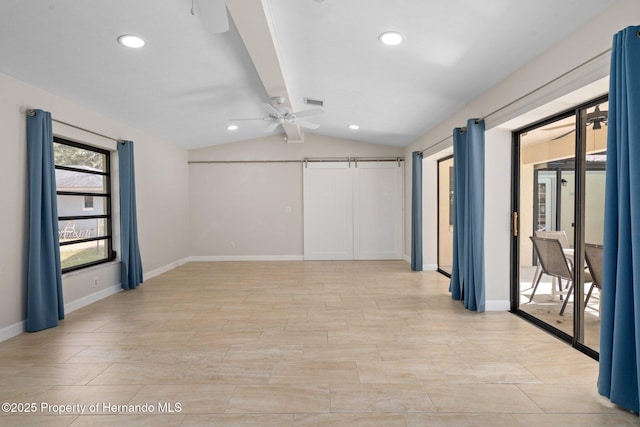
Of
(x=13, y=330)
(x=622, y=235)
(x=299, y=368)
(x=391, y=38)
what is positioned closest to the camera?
(x=622, y=235)

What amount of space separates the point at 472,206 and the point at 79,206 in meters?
4.91

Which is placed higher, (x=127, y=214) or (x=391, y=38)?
(x=391, y=38)

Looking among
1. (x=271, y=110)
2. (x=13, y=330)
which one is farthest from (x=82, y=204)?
(x=271, y=110)

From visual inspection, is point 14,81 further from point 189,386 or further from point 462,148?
point 462,148

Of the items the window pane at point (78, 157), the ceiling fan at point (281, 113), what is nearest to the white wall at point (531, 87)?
the ceiling fan at point (281, 113)

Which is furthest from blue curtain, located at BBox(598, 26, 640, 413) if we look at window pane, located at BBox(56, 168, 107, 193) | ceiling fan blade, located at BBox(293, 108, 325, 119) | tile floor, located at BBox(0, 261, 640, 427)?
window pane, located at BBox(56, 168, 107, 193)

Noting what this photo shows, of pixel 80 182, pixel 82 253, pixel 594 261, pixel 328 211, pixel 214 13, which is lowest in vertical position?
pixel 82 253

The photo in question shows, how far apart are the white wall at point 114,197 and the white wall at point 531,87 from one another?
4.79m

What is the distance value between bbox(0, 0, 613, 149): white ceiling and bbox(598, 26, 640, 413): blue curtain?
62cm

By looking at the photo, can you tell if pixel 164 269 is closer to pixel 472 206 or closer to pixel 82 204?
pixel 82 204

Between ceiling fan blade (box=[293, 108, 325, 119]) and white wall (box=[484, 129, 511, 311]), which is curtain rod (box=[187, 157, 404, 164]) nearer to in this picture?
ceiling fan blade (box=[293, 108, 325, 119])

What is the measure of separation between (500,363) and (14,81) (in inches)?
197

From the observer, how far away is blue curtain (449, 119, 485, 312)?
4.00 meters

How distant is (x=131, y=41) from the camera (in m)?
3.17
